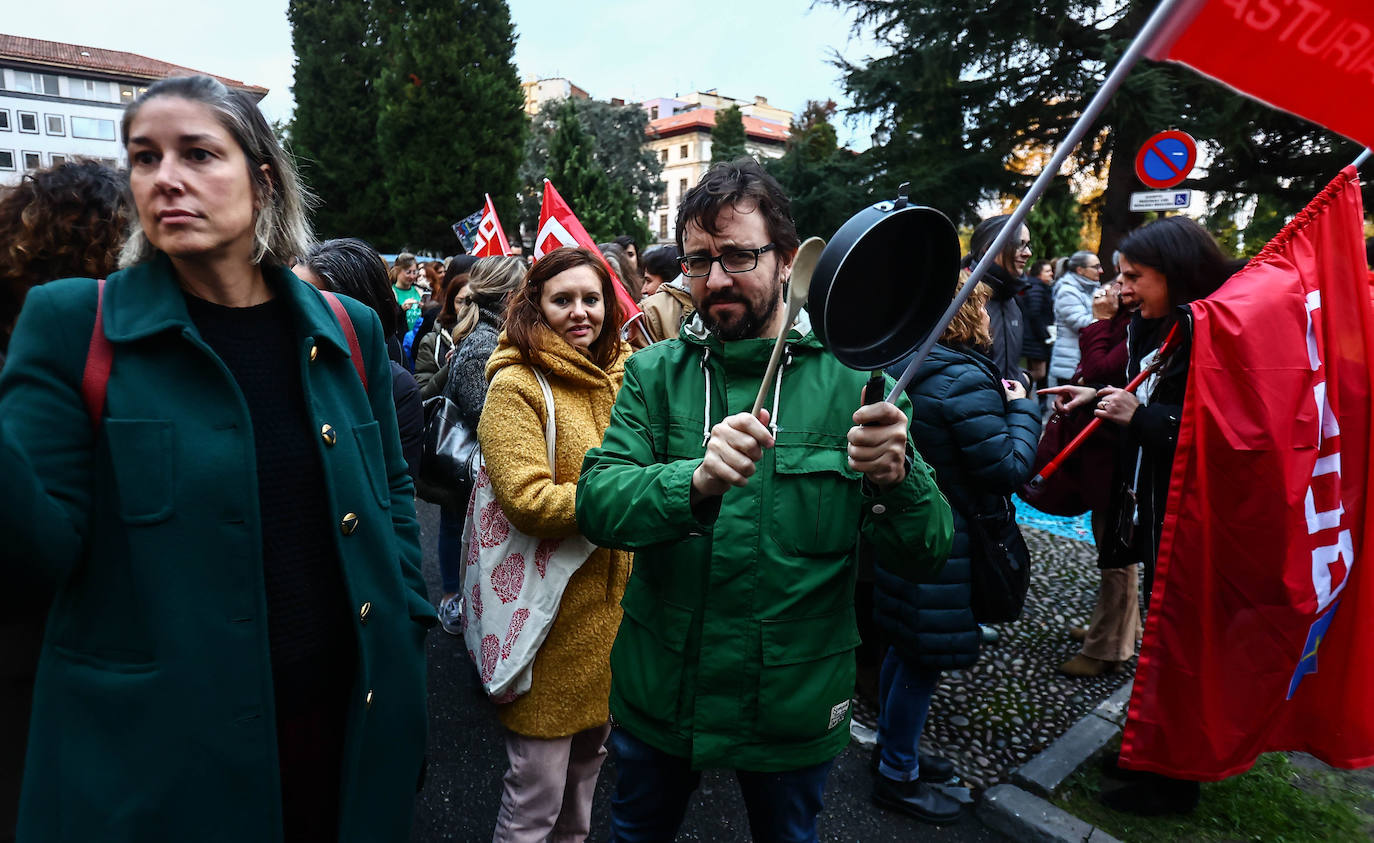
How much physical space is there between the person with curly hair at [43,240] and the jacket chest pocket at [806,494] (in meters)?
1.62

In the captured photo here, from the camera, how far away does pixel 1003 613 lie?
9.21 feet

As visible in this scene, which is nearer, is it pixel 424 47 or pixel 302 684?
pixel 302 684

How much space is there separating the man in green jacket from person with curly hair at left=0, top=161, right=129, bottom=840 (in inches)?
52.2

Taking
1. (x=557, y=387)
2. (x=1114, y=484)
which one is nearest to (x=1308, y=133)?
(x=1114, y=484)

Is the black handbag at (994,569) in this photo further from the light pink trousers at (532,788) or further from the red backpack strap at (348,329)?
the red backpack strap at (348,329)

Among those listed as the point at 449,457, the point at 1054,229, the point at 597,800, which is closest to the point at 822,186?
the point at 1054,229

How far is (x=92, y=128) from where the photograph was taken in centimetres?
4972

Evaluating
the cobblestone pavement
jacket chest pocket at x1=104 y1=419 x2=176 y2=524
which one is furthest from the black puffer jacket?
jacket chest pocket at x1=104 y1=419 x2=176 y2=524

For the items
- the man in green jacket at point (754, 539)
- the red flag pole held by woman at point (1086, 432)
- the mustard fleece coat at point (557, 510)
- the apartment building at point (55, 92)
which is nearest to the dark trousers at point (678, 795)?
the man in green jacket at point (754, 539)

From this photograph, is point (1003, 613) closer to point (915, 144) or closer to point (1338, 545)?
point (1338, 545)

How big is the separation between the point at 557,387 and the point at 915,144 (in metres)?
14.8

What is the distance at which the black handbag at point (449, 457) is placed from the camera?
3.48 metres

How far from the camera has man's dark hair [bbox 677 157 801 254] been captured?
1757mm

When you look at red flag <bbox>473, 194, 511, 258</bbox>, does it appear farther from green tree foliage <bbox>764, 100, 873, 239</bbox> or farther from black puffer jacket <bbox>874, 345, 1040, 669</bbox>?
green tree foliage <bbox>764, 100, 873, 239</bbox>
